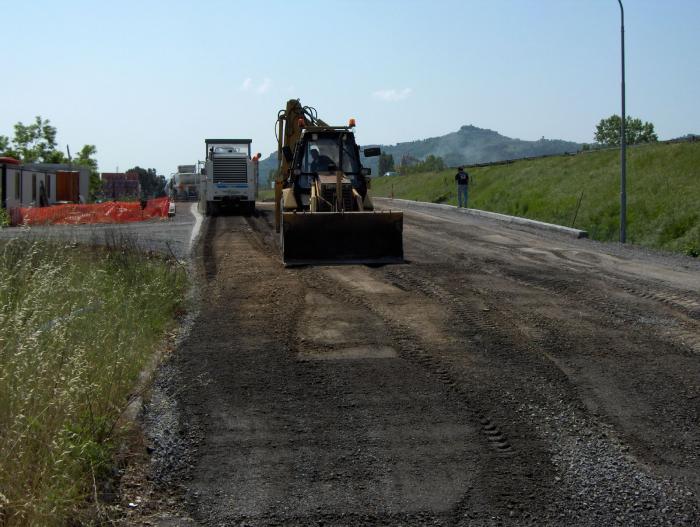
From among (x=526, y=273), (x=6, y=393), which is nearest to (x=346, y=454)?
(x=6, y=393)

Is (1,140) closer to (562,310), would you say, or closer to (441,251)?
(441,251)

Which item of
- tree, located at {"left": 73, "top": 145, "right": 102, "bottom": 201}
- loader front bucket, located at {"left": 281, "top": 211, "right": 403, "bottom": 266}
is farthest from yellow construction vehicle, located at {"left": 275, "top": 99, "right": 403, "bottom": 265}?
tree, located at {"left": 73, "top": 145, "right": 102, "bottom": 201}

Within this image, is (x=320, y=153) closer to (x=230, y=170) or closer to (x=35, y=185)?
(x=230, y=170)

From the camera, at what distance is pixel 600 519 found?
208 inches

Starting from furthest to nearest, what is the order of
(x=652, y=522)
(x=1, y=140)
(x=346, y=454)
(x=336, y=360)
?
1. (x=1, y=140)
2. (x=336, y=360)
3. (x=346, y=454)
4. (x=652, y=522)

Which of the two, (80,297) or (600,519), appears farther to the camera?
(80,297)

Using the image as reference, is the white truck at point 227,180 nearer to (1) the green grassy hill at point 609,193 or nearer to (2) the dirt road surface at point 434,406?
(1) the green grassy hill at point 609,193

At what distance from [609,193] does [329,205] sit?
16432mm

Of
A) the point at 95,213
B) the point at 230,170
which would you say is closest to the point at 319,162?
the point at 95,213

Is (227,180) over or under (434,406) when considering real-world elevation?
over

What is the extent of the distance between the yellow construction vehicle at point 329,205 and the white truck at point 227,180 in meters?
15.9

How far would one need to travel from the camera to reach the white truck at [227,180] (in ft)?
120

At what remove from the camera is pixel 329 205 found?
57.7 ft

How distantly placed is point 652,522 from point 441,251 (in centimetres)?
1410
